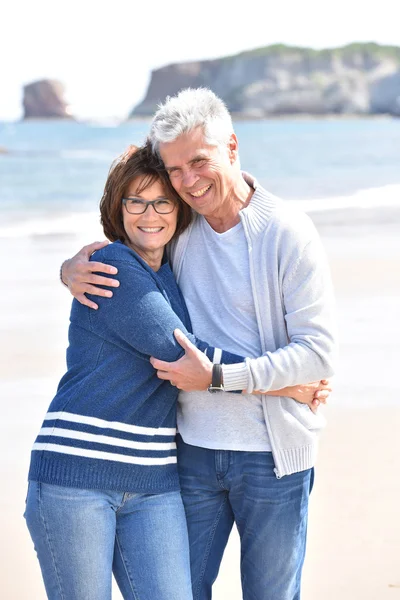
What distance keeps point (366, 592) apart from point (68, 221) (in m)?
11.5

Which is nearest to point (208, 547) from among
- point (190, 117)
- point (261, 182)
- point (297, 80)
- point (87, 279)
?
point (87, 279)

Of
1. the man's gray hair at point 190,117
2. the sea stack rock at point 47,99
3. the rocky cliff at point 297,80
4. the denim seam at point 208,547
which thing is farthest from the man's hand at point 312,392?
the sea stack rock at point 47,99

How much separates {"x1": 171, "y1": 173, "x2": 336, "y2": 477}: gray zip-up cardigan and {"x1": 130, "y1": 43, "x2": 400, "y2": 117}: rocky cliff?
103m

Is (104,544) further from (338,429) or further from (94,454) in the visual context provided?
(338,429)

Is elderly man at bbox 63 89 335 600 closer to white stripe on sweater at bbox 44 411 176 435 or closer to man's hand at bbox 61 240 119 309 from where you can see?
man's hand at bbox 61 240 119 309

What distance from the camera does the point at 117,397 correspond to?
8.23 feet

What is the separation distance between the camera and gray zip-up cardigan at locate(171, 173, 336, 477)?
255 centimetres

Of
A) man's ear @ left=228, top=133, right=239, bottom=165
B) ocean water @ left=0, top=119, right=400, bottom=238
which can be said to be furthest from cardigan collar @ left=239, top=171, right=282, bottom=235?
ocean water @ left=0, top=119, right=400, bottom=238

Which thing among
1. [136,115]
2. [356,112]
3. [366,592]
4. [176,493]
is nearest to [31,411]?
[366,592]

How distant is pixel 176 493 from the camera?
2.63m

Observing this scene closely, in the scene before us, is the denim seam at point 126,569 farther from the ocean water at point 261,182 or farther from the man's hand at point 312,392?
the ocean water at point 261,182

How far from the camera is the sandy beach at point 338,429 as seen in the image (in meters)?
3.82

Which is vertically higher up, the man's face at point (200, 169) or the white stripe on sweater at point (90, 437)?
the man's face at point (200, 169)

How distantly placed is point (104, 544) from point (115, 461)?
0.71 ft
